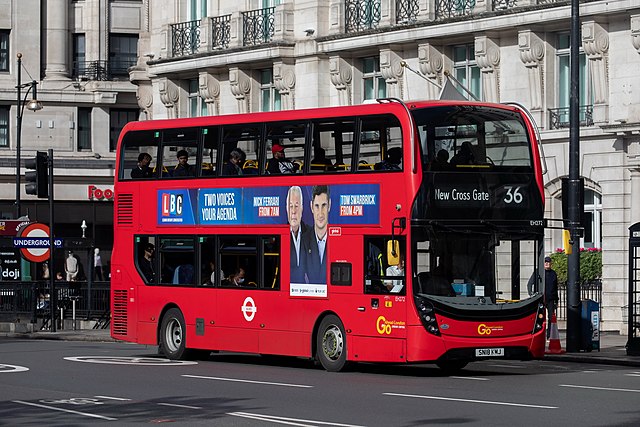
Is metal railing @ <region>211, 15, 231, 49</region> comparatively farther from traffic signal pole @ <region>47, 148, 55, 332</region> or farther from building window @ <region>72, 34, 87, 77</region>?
building window @ <region>72, 34, 87, 77</region>

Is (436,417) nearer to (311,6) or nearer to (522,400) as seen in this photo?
(522,400)

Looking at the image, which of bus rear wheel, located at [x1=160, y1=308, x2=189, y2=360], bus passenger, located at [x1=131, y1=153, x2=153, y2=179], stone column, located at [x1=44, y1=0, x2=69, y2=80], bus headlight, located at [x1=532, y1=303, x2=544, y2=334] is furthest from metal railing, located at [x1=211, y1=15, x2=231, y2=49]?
bus headlight, located at [x1=532, y1=303, x2=544, y2=334]

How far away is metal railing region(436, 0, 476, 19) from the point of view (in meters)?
40.3

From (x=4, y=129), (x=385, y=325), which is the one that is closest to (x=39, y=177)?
(x=385, y=325)

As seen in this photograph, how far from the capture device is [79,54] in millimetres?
74000

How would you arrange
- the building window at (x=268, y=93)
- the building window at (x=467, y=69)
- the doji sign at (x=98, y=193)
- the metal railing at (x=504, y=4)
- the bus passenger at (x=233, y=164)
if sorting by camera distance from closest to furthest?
the bus passenger at (x=233, y=164) → the metal railing at (x=504, y=4) → the building window at (x=467, y=69) → the building window at (x=268, y=93) → the doji sign at (x=98, y=193)

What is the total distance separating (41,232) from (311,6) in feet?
35.4

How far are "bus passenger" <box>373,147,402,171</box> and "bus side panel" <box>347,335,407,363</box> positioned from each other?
2501mm

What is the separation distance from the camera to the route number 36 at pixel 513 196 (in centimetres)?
2356

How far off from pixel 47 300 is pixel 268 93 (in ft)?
32.6

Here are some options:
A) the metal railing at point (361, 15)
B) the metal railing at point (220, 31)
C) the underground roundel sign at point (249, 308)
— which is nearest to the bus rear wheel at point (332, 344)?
the underground roundel sign at point (249, 308)

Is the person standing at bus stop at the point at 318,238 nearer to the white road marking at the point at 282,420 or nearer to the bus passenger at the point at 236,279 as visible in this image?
the bus passenger at the point at 236,279

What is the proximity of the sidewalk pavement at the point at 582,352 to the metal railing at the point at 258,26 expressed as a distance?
10885mm

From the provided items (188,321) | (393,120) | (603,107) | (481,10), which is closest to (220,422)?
(393,120)
